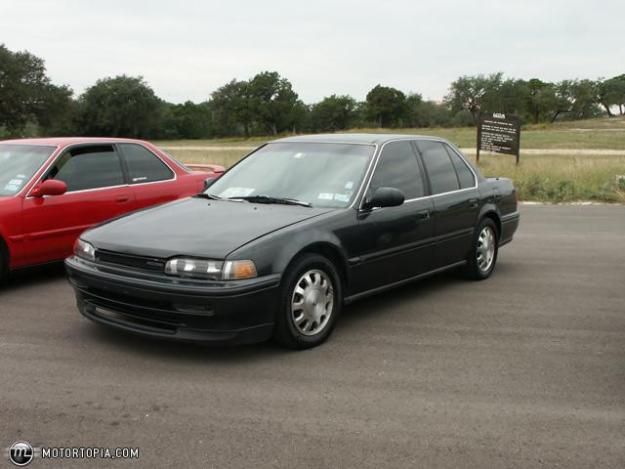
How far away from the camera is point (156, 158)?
26.7 feet

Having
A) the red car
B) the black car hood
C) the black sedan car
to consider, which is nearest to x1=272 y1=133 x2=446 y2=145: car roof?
the black sedan car

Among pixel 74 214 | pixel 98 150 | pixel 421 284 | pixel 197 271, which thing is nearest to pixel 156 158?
pixel 98 150

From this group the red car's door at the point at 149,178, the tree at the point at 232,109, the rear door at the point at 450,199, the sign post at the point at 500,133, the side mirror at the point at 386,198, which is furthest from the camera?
the tree at the point at 232,109

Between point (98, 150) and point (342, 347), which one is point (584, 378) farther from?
point (98, 150)

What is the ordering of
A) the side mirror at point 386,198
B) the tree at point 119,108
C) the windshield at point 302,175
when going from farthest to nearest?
the tree at point 119,108 < the windshield at point 302,175 < the side mirror at point 386,198

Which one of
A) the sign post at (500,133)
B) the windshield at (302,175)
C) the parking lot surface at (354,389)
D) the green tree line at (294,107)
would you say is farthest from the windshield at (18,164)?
the green tree line at (294,107)

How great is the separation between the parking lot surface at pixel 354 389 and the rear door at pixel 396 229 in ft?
1.30

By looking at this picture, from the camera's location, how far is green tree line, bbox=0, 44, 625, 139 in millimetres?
95875

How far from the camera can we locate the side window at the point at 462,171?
6.88 metres

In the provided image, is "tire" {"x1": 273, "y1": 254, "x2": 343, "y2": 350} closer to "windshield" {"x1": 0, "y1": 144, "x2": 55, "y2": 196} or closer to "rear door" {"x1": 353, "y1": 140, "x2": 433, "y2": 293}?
"rear door" {"x1": 353, "y1": 140, "x2": 433, "y2": 293}

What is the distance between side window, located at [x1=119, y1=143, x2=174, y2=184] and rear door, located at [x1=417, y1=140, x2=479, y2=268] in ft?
10.3

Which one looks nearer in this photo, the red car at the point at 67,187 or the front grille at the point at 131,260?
the front grille at the point at 131,260

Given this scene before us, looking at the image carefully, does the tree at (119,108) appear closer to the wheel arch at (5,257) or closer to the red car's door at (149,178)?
the red car's door at (149,178)

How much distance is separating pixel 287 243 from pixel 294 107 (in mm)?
108261
